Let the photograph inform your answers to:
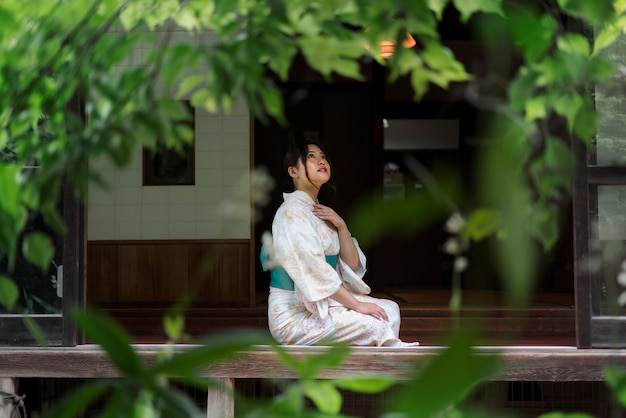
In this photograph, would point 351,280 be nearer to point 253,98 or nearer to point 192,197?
point 192,197

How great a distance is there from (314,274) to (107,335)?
3.72 m

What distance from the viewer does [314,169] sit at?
171 inches

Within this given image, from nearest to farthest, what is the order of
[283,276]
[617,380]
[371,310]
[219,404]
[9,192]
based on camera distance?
[617,380]
[9,192]
[219,404]
[371,310]
[283,276]

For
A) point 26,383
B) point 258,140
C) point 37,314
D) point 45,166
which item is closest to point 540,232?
point 45,166

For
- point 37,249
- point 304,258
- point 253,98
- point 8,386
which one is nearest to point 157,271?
point 8,386

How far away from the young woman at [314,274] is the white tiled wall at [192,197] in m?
2.72

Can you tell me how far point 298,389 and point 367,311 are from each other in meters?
3.65

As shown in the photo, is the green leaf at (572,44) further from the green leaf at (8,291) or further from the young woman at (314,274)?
the young woman at (314,274)

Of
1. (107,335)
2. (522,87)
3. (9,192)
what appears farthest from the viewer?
(522,87)

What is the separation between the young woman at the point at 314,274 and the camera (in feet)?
13.6

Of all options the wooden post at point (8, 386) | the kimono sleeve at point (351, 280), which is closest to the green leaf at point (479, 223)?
the kimono sleeve at point (351, 280)

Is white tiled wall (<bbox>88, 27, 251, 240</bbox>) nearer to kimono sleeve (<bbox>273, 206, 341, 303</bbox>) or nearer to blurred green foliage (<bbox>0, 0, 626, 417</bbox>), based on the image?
kimono sleeve (<bbox>273, 206, 341, 303</bbox>)

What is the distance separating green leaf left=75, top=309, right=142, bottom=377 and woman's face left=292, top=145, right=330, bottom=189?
3880mm

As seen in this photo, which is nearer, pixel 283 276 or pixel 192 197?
pixel 283 276
